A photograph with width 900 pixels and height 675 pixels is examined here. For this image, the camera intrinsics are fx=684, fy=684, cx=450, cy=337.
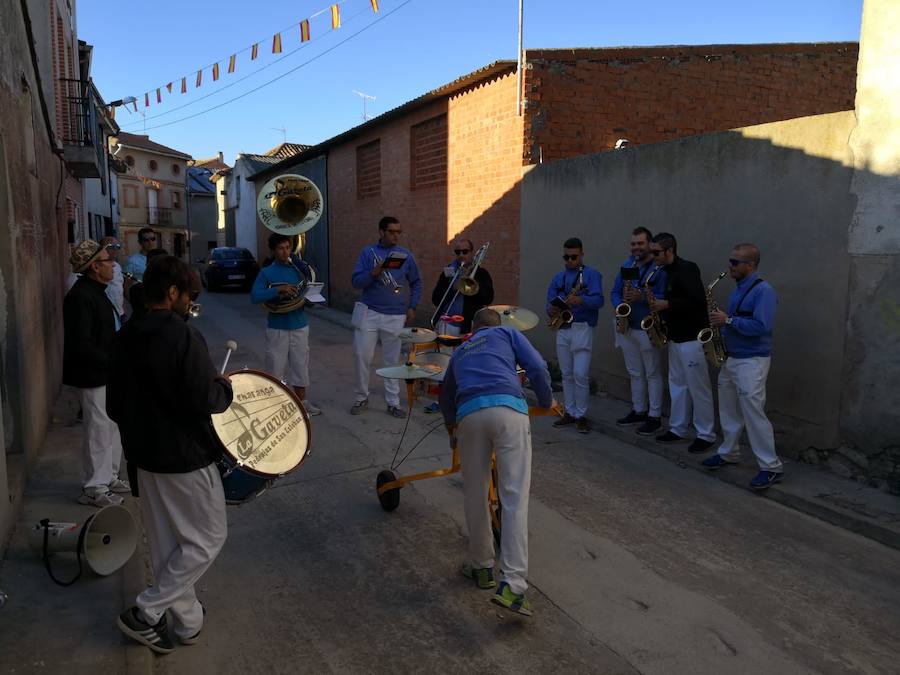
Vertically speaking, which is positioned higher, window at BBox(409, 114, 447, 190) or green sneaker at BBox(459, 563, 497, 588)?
window at BBox(409, 114, 447, 190)

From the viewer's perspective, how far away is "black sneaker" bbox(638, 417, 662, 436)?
22.3ft

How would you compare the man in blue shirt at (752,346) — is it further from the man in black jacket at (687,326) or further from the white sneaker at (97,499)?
the white sneaker at (97,499)

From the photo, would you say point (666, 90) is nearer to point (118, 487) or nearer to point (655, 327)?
point (655, 327)

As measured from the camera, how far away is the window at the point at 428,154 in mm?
12531

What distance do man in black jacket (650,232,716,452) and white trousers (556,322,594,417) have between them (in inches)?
Result: 34.7

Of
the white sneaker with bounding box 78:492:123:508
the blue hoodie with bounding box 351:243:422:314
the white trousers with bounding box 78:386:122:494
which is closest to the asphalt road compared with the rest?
the white sneaker with bounding box 78:492:123:508

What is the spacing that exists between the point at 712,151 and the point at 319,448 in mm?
4763

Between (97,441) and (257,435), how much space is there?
203 cm

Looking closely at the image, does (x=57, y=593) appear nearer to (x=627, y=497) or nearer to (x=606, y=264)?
(x=627, y=497)

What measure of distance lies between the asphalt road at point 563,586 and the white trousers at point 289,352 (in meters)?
1.67

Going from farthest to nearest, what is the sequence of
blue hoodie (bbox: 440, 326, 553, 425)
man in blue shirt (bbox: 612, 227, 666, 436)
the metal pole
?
the metal pole < man in blue shirt (bbox: 612, 227, 666, 436) < blue hoodie (bbox: 440, 326, 553, 425)

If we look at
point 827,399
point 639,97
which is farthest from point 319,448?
point 639,97

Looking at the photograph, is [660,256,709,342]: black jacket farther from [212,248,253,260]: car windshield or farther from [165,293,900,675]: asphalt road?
[212,248,253,260]: car windshield

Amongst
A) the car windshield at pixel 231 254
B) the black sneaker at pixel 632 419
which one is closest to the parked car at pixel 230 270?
the car windshield at pixel 231 254
